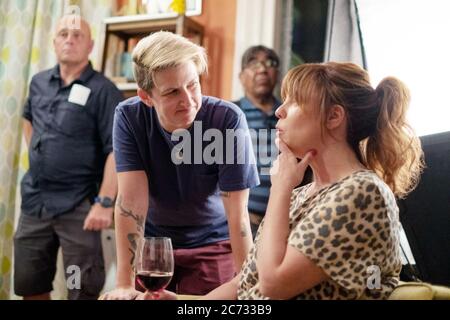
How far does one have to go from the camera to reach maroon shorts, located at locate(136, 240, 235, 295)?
1.31 meters

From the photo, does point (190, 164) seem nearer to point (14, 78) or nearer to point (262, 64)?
point (262, 64)

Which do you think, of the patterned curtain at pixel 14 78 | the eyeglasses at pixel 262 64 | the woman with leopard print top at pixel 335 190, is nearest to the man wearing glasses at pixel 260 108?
the eyeglasses at pixel 262 64

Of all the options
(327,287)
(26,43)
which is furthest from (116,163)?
(327,287)

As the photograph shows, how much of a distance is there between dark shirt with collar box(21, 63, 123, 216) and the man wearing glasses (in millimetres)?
371

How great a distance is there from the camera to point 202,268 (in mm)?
1328

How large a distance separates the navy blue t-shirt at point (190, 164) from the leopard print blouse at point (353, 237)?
38cm

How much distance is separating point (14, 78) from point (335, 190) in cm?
109

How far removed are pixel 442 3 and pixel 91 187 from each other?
3.27 feet

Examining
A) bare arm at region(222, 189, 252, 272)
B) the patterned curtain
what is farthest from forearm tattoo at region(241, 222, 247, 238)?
the patterned curtain

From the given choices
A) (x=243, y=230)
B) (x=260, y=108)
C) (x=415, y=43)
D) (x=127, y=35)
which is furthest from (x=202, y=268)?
(x=415, y=43)

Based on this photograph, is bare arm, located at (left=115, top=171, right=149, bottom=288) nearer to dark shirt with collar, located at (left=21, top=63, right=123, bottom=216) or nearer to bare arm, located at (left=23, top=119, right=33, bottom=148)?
dark shirt with collar, located at (left=21, top=63, right=123, bottom=216)

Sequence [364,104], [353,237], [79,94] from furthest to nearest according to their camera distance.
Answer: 1. [79,94]
2. [364,104]
3. [353,237]

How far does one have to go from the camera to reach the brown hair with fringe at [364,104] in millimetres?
997
